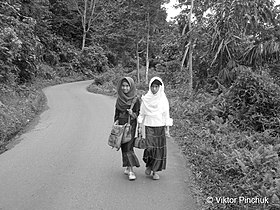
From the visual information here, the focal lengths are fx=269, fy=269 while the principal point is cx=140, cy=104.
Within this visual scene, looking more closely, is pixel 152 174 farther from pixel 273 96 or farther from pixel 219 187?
pixel 273 96

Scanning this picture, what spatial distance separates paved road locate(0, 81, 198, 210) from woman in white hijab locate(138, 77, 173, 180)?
48 cm

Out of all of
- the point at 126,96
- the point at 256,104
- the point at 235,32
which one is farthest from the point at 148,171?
the point at 235,32

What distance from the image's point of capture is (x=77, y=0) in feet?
110

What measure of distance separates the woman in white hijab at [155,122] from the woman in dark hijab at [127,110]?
16 cm

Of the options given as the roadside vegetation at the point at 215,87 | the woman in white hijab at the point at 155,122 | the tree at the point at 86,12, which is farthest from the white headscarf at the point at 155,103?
the tree at the point at 86,12

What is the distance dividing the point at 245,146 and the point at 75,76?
26.2 m

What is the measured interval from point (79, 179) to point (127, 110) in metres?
1.60

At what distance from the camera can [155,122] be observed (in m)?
4.77

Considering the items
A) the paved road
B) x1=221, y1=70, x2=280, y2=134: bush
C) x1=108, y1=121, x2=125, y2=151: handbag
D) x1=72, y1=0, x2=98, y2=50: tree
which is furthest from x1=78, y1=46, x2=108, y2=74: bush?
x1=108, y1=121, x2=125, y2=151: handbag

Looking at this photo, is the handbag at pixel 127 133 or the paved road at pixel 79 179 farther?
the handbag at pixel 127 133

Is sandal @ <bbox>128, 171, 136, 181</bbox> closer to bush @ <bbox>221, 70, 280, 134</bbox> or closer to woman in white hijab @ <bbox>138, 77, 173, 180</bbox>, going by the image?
woman in white hijab @ <bbox>138, 77, 173, 180</bbox>

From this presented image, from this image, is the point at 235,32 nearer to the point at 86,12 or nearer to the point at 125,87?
the point at 125,87

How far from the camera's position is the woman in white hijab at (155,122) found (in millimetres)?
4734

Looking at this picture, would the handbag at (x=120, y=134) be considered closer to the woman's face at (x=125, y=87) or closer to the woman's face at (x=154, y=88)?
the woman's face at (x=125, y=87)
